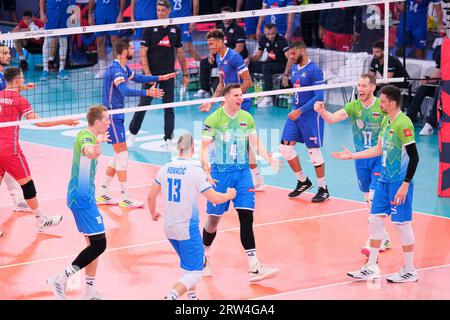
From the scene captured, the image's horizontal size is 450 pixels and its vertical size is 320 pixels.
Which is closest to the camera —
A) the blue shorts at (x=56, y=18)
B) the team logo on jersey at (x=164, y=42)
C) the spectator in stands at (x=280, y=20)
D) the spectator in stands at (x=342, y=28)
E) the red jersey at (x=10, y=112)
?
the red jersey at (x=10, y=112)

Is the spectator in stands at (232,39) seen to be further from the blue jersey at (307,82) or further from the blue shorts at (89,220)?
the blue shorts at (89,220)

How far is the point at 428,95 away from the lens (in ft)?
67.0

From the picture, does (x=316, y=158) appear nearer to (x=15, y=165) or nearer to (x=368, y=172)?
(x=368, y=172)

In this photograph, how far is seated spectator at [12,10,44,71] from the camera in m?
26.9

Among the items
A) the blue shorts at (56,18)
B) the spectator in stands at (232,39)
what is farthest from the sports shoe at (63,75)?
the spectator in stands at (232,39)

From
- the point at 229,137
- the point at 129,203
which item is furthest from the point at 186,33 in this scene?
the point at 229,137

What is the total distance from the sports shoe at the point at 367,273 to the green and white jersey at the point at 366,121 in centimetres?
185

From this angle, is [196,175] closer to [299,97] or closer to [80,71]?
[299,97]

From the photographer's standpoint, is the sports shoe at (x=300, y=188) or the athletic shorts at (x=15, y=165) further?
the sports shoe at (x=300, y=188)

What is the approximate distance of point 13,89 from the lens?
1336 cm

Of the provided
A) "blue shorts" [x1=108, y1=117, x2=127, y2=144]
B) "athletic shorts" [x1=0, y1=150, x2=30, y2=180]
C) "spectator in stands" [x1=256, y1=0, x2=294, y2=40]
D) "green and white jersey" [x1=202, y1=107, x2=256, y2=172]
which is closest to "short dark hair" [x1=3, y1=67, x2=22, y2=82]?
"athletic shorts" [x1=0, y1=150, x2=30, y2=180]

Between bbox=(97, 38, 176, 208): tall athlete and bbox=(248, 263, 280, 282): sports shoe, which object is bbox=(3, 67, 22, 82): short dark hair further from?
bbox=(248, 263, 280, 282): sports shoe

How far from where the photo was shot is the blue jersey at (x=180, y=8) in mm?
25031

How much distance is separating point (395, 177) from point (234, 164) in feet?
6.39
